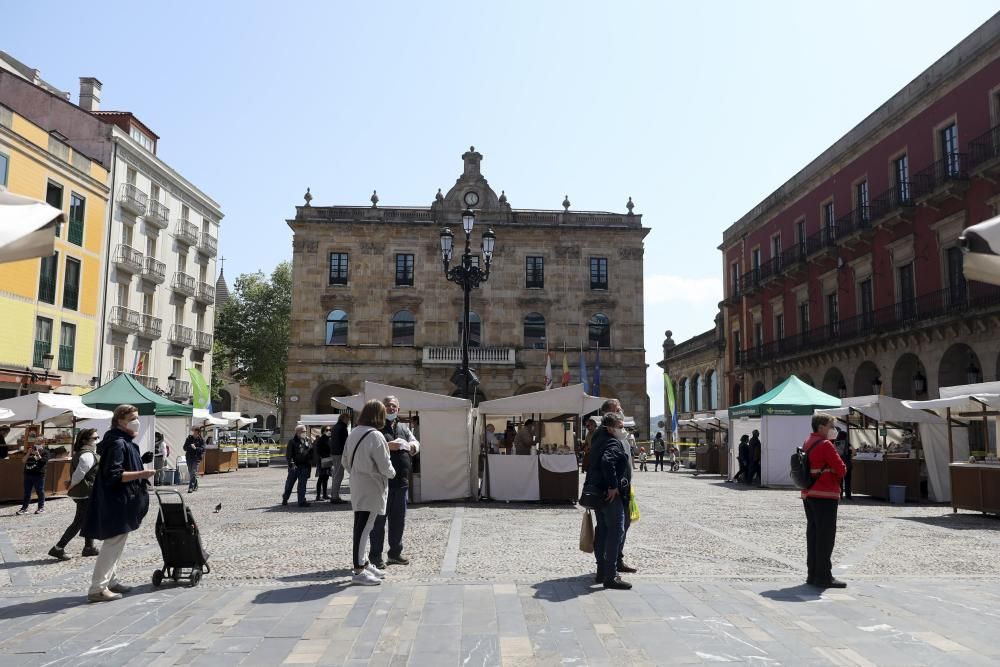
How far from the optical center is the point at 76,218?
2955 cm

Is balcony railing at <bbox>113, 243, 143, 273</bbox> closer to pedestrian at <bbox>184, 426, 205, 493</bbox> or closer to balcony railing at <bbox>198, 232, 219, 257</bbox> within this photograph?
balcony railing at <bbox>198, 232, 219, 257</bbox>

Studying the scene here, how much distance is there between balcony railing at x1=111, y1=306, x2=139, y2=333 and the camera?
3234 cm

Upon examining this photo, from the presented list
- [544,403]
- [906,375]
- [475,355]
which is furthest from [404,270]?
[544,403]

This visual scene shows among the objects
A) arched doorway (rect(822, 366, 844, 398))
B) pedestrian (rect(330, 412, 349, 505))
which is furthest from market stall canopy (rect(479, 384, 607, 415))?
arched doorway (rect(822, 366, 844, 398))

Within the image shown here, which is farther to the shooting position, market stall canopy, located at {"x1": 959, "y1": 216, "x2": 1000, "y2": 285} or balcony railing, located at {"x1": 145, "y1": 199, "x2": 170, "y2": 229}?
balcony railing, located at {"x1": 145, "y1": 199, "x2": 170, "y2": 229}

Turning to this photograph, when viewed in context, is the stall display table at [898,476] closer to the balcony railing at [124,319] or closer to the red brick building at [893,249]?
the red brick building at [893,249]

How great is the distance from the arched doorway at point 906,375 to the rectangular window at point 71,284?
2906 cm

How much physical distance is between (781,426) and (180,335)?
96.8ft

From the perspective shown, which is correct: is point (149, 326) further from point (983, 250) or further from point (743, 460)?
point (983, 250)

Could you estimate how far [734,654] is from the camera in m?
4.79

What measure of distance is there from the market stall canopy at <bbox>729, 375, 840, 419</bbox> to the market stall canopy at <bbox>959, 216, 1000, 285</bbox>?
53.3 feet

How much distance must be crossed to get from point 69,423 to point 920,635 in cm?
1782

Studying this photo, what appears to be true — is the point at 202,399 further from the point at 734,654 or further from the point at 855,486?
the point at 734,654

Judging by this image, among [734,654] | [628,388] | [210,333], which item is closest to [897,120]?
[628,388]
